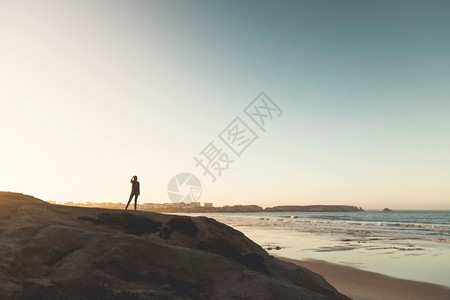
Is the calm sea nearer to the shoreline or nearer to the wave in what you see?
the wave

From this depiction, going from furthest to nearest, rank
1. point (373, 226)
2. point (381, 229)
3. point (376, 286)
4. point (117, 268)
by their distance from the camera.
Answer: point (373, 226)
point (381, 229)
point (376, 286)
point (117, 268)

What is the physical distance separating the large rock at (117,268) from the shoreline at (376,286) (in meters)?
5.11

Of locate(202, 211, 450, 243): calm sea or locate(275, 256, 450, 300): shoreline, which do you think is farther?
locate(202, 211, 450, 243): calm sea

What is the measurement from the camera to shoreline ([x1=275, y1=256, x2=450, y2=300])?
1507 cm

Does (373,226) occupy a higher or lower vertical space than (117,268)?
lower

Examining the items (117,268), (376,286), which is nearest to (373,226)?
(376,286)

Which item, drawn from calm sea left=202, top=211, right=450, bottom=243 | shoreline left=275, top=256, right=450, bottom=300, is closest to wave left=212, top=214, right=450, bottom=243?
calm sea left=202, top=211, right=450, bottom=243

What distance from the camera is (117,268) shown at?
8.59 m

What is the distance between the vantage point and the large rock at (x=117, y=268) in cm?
731

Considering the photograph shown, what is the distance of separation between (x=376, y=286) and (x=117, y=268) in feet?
50.0

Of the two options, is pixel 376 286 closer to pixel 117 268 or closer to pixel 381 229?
pixel 117 268

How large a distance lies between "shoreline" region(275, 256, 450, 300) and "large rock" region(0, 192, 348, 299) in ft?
16.8

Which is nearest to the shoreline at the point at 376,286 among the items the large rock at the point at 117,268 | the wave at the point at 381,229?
the large rock at the point at 117,268

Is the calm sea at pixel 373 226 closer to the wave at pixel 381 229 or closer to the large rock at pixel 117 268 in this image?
the wave at pixel 381 229
